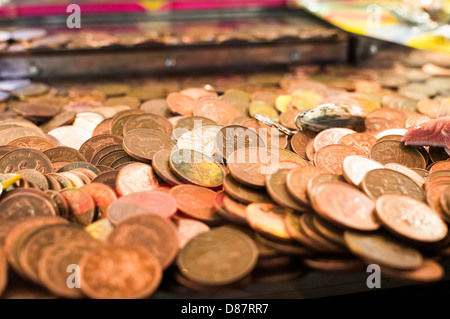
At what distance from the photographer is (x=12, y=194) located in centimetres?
161

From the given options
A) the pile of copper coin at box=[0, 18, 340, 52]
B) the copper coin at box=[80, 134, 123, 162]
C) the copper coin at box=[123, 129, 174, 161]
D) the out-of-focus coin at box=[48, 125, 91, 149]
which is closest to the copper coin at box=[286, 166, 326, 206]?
the copper coin at box=[123, 129, 174, 161]

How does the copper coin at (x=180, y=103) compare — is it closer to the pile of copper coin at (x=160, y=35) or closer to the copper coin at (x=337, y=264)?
the pile of copper coin at (x=160, y=35)

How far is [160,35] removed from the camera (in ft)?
12.4

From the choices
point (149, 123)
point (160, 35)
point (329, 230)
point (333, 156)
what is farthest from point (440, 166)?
point (160, 35)

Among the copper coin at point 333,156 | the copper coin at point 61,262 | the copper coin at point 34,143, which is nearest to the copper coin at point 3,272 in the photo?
the copper coin at point 61,262

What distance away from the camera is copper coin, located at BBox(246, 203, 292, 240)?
148cm

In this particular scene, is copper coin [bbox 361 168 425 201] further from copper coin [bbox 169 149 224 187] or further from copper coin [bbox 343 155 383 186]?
copper coin [bbox 169 149 224 187]

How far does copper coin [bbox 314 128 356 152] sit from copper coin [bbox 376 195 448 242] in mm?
653

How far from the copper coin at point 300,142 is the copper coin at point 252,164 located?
0.95 feet

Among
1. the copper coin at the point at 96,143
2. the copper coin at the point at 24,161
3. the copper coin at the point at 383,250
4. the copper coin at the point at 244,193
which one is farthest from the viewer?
the copper coin at the point at 96,143

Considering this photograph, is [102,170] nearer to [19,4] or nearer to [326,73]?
[326,73]

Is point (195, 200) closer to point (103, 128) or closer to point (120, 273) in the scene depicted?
point (120, 273)

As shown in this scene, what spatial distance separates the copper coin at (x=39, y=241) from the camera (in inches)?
50.7

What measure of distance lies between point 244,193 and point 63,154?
102 cm
